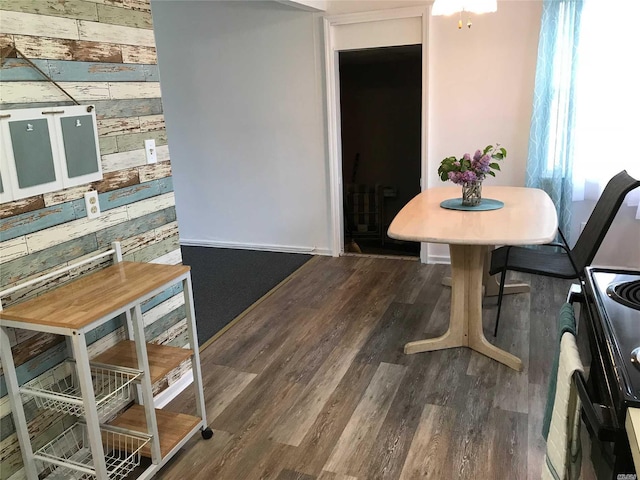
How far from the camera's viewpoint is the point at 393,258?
15.0ft

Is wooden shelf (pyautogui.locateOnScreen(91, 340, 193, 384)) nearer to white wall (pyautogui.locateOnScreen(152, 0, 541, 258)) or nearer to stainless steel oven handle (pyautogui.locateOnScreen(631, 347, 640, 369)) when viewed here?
stainless steel oven handle (pyautogui.locateOnScreen(631, 347, 640, 369))

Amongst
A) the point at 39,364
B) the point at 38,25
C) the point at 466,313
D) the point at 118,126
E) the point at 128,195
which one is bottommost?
the point at 466,313

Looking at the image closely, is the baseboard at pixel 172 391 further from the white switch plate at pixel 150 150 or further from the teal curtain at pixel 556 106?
the teal curtain at pixel 556 106

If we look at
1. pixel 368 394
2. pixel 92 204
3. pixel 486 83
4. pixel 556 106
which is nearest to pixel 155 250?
pixel 92 204

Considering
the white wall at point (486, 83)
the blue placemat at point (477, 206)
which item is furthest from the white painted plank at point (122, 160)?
the white wall at point (486, 83)

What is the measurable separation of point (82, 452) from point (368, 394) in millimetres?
1290

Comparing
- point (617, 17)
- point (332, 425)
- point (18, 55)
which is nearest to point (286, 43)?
point (617, 17)

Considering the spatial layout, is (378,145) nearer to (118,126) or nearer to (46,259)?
(118,126)

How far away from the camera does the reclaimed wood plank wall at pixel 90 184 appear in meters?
1.71

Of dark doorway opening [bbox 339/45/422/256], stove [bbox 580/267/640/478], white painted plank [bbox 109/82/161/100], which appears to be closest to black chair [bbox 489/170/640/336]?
stove [bbox 580/267/640/478]

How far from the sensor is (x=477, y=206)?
9.87 ft

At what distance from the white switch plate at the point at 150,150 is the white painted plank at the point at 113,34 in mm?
420

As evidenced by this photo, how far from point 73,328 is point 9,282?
1.20 feet

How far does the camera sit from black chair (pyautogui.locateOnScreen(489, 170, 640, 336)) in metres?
2.64
